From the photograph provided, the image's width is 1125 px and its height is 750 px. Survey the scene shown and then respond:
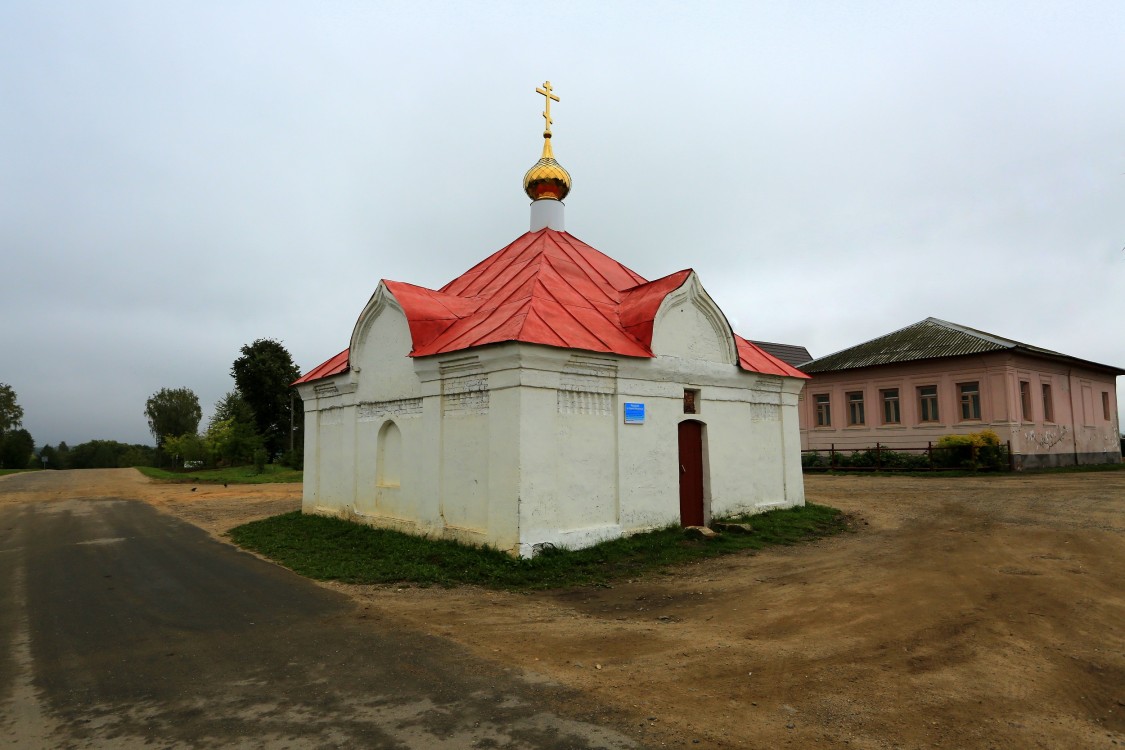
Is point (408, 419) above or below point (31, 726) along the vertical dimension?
above

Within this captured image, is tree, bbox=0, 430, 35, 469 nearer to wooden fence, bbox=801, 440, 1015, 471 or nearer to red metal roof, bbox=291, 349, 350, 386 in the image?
red metal roof, bbox=291, 349, 350, 386

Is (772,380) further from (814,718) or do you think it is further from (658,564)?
(814,718)

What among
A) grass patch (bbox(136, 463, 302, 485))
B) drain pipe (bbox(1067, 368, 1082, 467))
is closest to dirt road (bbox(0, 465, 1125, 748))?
drain pipe (bbox(1067, 368, 1082, 467))

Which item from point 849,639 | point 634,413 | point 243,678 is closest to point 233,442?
point 634,413

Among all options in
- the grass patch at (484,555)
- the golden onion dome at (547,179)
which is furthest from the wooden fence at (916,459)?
the golden onion dome at (547,179)

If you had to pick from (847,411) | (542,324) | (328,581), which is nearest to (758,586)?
(542,324)

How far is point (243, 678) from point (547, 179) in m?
12.1

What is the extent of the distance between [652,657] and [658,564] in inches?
149

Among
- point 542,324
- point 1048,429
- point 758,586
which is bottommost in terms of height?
point 758,586

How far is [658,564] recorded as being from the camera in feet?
29.2

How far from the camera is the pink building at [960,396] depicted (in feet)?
76.9

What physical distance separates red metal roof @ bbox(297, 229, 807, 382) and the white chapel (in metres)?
0.04

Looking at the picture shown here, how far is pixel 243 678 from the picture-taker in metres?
4.84

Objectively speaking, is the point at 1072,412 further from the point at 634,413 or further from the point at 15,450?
the point at 15,450
